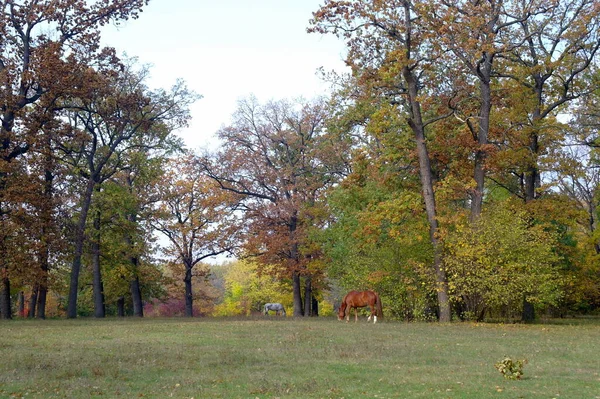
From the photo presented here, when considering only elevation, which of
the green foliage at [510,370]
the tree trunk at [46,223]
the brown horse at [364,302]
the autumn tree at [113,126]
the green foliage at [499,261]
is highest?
the autumn tree at [113,126]

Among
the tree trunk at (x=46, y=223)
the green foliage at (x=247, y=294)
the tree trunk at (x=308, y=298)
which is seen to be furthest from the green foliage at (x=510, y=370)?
the green foliage at (x=247, y=294)

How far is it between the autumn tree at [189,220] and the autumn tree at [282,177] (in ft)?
8.13

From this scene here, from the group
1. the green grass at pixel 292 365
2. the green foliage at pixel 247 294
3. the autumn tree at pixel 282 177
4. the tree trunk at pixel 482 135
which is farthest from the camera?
the green foliage at pixel 247 294

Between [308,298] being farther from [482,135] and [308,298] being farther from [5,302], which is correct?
[482,135]

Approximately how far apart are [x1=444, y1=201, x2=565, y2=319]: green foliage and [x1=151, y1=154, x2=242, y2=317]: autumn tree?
22.6m

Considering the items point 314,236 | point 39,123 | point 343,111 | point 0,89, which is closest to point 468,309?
point 343,111

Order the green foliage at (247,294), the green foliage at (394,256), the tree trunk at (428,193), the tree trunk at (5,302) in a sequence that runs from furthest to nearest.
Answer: the green foliage at (247,294) → the tree trunk at (5,302) → the green foliage at (394,256) → the tree trunk at (428,193)

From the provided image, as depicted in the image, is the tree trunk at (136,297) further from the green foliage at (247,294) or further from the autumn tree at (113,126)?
the green foliage at (247,294)

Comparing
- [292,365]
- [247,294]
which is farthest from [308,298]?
[292,365]

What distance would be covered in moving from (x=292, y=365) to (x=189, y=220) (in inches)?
1517

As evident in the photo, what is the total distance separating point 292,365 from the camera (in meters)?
13.7

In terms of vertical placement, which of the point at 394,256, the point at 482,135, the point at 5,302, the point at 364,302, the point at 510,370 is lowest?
the point at 510,370

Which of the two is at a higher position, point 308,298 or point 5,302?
point 5,302

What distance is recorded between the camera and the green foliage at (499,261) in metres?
26.6
